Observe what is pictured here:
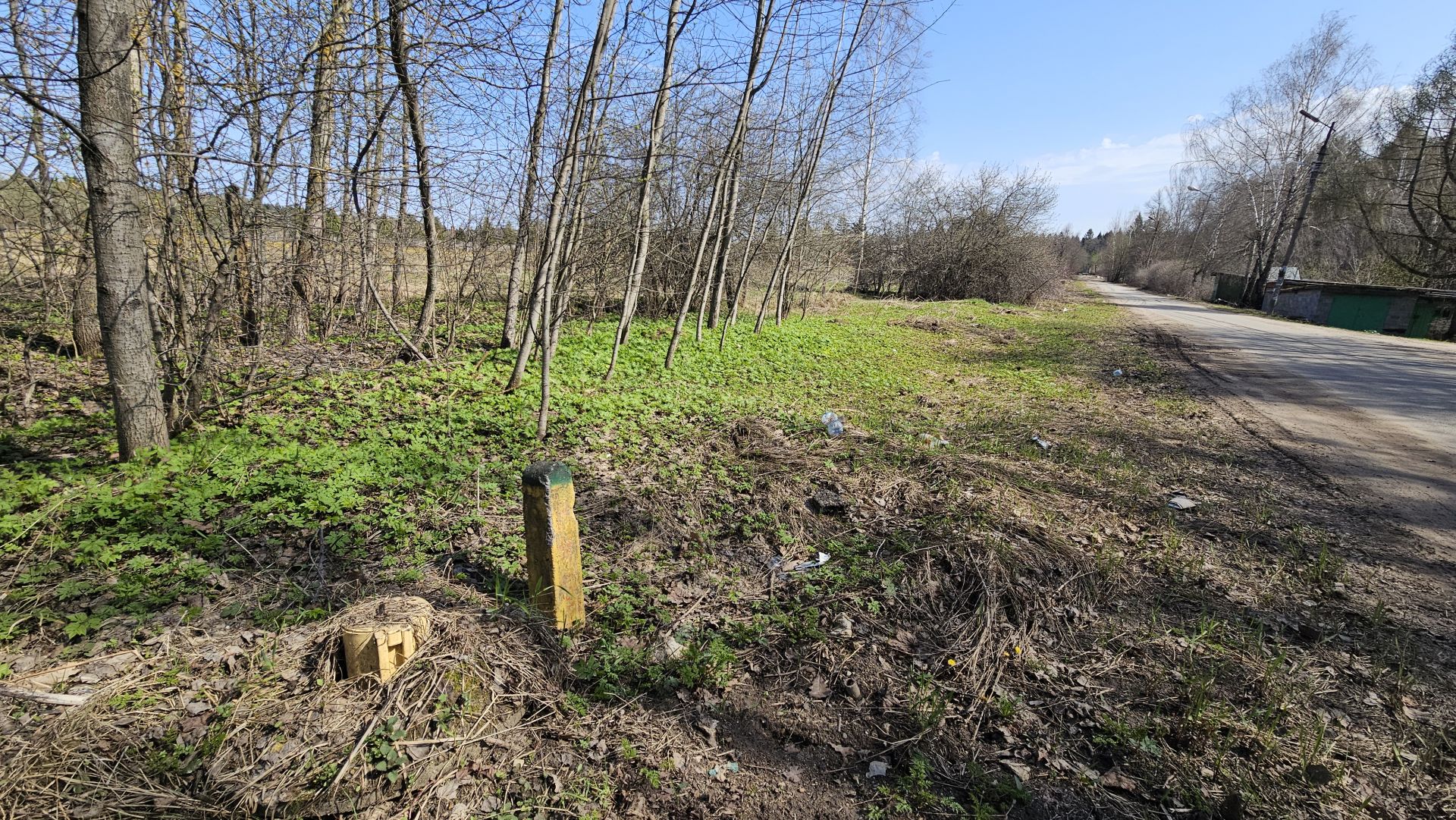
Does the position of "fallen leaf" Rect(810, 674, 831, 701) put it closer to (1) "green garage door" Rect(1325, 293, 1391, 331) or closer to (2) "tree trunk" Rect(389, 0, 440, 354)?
(2) "tree trunk" Rect(389, 0, 440, 354)

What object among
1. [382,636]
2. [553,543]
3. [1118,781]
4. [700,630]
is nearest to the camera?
[382,636]

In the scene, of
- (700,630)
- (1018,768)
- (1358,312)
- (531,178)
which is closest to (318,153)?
(531,178)

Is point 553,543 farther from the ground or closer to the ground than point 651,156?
closer to the ground

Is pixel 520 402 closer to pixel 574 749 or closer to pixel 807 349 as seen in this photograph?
pixel 574 749

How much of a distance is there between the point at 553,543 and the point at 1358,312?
25535mm

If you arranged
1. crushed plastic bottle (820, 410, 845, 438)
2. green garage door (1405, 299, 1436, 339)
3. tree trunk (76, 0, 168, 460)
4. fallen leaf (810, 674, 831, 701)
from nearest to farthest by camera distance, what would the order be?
fallen leaf (810, 674, 831, 701) < tree trunk (76, 0, 168, 460) < crushed plastic bottle (820, 410, 845, 438) < green garage door (1405, 299, 1436, 339)

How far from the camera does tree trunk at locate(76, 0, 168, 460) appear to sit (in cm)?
312

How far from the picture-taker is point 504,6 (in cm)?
405

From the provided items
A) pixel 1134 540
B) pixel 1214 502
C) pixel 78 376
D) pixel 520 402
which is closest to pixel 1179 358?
pixel 1214 502

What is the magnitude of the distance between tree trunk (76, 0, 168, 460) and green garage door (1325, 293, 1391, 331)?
2657cm

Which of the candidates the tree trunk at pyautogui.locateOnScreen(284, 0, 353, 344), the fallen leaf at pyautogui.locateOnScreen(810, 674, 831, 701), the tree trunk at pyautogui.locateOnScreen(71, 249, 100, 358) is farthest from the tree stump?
the tree trunk at pyautogui.locateOnScreen(71, 249, 100, 358)

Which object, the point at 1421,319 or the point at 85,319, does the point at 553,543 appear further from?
the point at 1421,319

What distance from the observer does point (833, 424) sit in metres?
6.00

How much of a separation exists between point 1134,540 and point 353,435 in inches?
228
